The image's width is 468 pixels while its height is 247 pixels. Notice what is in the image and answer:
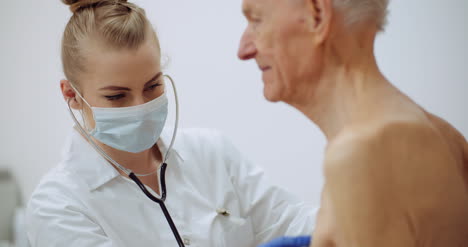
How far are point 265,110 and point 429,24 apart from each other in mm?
716

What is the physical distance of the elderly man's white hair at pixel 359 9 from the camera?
2.26 ft

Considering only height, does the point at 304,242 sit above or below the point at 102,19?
below

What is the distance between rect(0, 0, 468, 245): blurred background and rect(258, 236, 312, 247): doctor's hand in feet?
2.55

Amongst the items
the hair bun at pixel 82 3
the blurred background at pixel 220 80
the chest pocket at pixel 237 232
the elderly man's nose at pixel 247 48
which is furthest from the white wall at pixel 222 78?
the elderly man's nose at pixel 247 48

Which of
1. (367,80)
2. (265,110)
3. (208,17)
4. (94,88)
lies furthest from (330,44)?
(208,17)

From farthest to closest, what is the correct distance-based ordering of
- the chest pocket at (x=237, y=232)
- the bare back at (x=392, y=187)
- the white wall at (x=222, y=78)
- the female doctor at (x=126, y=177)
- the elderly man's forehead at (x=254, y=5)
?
the white wall at (x=222, y=78) < the chest pocket at (x=237, y=232) < the female doctor at (x=126, y=177) < the elderly man's forehead at (x=254, y=5) < the bare back at (x=392, y=187)

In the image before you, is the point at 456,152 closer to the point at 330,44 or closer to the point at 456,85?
the point at 330,44

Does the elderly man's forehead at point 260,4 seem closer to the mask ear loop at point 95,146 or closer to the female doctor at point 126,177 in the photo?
the female doctor at point 126,177

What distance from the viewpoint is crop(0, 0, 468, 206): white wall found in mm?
1625

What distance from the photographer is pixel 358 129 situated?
0.64 metres

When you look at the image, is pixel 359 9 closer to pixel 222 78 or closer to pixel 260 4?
pixel 260 4

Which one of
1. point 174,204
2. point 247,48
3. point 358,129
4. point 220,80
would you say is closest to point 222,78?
point 220,80

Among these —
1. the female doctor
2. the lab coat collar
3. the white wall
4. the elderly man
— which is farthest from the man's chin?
the white wall

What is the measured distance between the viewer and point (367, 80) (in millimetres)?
698
